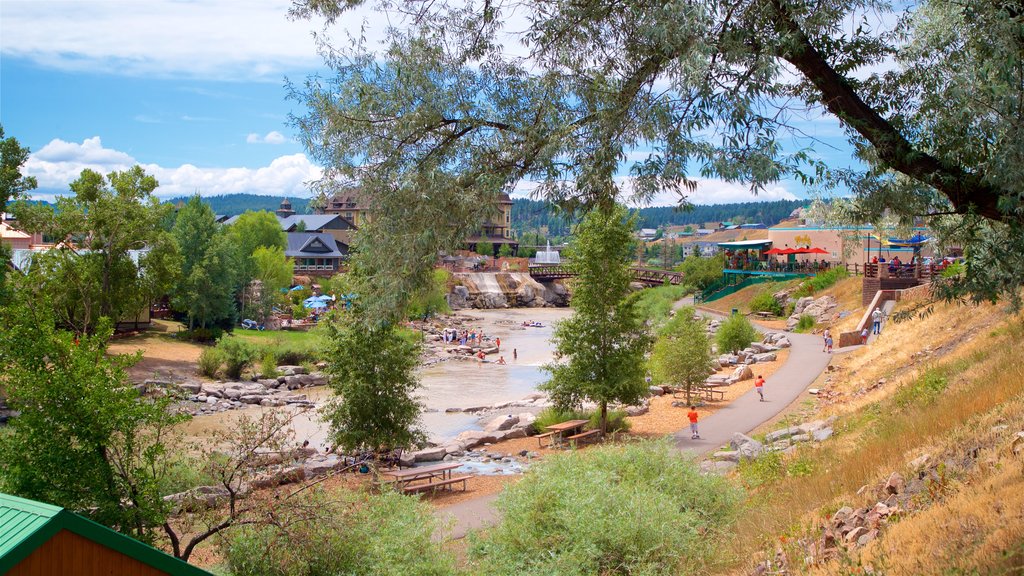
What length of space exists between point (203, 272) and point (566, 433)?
107 ft

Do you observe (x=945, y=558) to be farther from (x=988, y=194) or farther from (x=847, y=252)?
(x=847, y=252)

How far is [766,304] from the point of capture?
5200cm

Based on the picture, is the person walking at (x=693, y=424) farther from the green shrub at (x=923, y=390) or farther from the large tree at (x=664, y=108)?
the large tree at (x=664, y=108)

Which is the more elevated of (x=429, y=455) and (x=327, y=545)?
(x=327, y=545)

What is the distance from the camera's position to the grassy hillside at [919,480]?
649cm

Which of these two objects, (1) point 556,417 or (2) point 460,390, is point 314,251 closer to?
(2) point 460,390

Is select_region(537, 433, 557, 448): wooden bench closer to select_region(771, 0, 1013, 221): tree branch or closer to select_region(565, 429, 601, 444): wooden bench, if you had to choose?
select_region(565, 429, 601, 444): wooden bench

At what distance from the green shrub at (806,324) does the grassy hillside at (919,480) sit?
24.1 metres

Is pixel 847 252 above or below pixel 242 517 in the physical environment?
above

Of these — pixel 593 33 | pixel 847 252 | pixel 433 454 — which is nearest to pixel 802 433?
pixel 847 252

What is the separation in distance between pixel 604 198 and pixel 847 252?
6.85 metres

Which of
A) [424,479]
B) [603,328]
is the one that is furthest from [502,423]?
[424,479]

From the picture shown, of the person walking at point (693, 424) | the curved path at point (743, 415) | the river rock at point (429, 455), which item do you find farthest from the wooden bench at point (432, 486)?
the person walking at point (693, 424)

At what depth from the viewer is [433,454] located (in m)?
21.6
